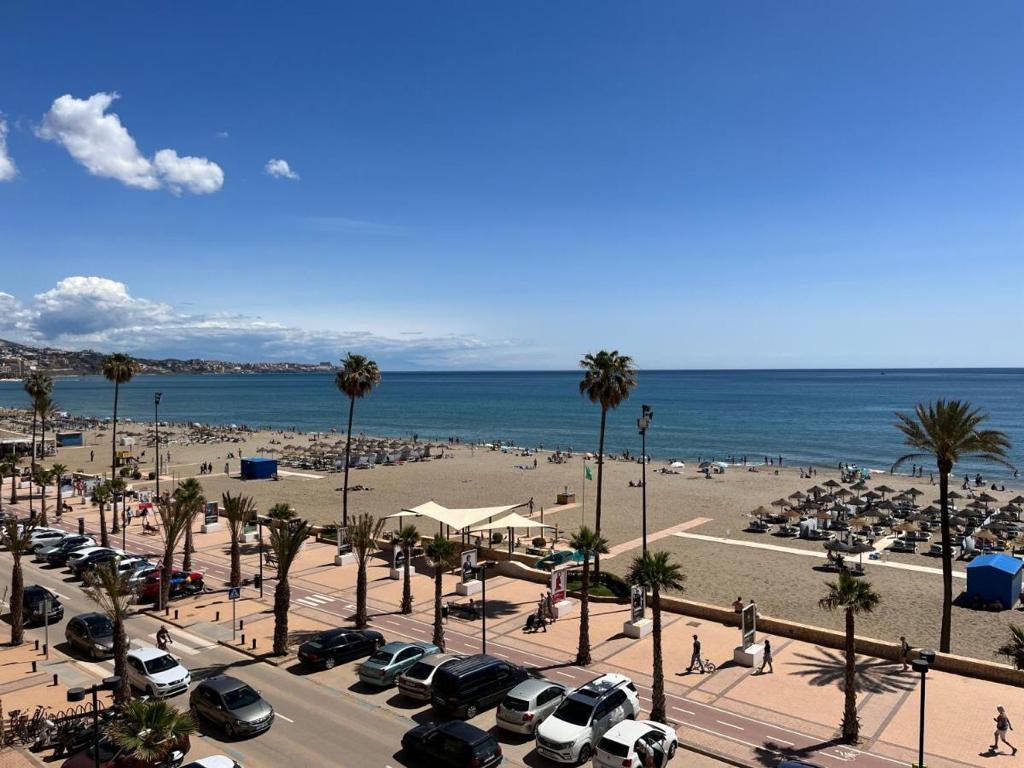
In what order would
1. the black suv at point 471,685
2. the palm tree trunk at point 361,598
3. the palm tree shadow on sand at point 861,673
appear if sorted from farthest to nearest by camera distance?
1. the palm tree trunk at point 361,598
2. the palm tree shadow on sand at point 861,673
3. the black suv at point 471,685

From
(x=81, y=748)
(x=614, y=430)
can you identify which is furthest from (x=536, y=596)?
(x=614, y=430)

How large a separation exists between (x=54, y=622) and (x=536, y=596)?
57.7 ft

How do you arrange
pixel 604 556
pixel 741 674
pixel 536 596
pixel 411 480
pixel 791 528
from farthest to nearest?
1. pixel 411 480
2. pixel 791 528
3. pixel 604 556
4. pixel 536 596
5. pixel 741 674

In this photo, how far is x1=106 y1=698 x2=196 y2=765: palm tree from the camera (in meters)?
11.8

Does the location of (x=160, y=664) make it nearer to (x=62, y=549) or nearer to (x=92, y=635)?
(x=92, y=635)

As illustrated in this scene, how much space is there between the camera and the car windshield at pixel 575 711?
15641 millimetres

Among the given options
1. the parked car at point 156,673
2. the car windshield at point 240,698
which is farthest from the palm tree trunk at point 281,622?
the car windshield at point 240,698

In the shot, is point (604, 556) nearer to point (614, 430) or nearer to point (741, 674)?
point (741, 674)

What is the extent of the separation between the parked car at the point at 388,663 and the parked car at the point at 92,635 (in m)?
8.21

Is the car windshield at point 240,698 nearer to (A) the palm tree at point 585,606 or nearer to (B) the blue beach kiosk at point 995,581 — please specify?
(A) the palm tree at point 585,606

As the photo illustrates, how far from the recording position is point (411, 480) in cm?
6384

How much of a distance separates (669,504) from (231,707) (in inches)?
1533

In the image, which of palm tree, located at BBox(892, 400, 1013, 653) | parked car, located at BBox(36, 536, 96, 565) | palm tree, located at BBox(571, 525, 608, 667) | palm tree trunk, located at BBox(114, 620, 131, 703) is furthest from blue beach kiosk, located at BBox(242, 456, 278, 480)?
palm tree, located at BBox(892, 400, 1013, 653)

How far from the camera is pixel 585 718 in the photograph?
616 inches
